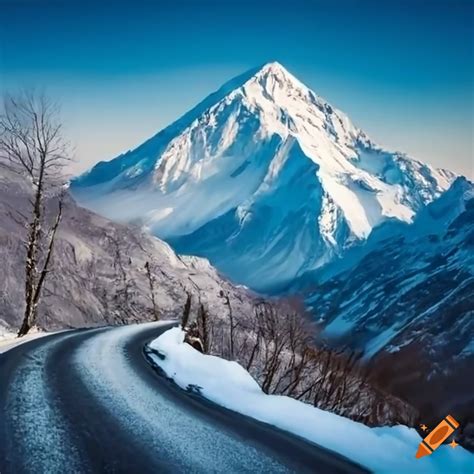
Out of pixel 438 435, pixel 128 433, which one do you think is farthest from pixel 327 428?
pixel 128 433

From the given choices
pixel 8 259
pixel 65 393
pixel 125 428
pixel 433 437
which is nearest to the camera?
pixel 433 437

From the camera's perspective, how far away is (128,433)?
6516 millimetres

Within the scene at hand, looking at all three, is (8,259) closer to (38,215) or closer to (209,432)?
(38,215)

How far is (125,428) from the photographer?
6.72m

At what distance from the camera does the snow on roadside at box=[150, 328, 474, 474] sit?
20.3 ft

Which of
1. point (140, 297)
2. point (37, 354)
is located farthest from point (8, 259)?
point (37, 354)

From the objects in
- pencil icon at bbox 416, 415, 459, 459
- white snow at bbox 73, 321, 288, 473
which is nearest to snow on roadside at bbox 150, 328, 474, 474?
pencil icon at bbox 416, 415, 459, 459

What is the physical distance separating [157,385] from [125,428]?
107 inches

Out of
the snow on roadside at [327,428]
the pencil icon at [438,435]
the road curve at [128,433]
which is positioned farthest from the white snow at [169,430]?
the pencil icon at [438,435]

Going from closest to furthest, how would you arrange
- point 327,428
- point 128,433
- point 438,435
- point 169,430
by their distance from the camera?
point 438,435 → point 128,433 → point 169,430 → point 327,428

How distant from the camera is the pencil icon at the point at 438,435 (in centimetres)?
498

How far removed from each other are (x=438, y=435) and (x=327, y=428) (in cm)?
221

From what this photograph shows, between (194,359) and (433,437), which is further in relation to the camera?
(194,359)

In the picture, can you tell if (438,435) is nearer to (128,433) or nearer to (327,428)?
(327,428)
